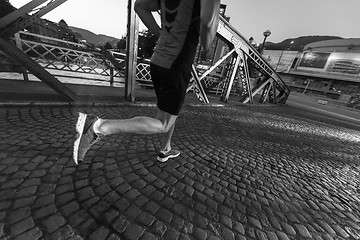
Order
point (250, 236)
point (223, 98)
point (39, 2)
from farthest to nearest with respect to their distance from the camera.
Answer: point (223, 98) → point (39, 2) → point (250, 236)

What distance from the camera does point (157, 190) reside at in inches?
72.9

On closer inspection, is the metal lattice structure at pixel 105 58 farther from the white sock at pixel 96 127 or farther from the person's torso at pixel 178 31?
the person's torso at pixel 178 31

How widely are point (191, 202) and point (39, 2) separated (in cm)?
450

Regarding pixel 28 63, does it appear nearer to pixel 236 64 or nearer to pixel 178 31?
pixel 178 31

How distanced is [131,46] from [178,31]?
9.75 feet

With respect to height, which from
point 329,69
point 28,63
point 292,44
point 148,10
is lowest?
point 28,63

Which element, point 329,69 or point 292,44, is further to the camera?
point 292,44

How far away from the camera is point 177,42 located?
177 centimetres

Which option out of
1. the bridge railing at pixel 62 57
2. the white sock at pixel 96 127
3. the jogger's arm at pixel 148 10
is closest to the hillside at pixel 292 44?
the bridge railing at pixel 62 57

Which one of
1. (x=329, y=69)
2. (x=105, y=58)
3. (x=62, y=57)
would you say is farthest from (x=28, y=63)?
(x=329, y=69)

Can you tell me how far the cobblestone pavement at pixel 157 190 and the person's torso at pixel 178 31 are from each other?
1.39 metres

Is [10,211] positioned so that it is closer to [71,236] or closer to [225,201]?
[71,236]

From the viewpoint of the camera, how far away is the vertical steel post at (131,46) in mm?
4027

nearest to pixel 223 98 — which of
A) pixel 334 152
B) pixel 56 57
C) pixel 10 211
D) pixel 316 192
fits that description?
pixel 334 152
